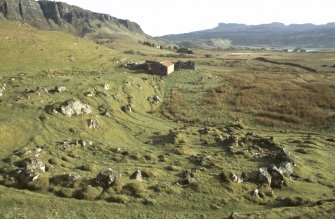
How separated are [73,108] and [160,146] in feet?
49.5

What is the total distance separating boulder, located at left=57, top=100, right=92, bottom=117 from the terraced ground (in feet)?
2.38

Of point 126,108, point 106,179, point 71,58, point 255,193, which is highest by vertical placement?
point 71,58

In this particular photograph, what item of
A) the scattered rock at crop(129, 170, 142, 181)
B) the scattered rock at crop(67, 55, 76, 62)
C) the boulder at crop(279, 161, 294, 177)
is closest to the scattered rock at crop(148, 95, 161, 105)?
the scattered rock at crop(67, 55, 76, 62)

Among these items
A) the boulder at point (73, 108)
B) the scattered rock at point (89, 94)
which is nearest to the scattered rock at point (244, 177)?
the boulder at point (73, 108)

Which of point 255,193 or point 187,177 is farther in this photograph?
point 187,177

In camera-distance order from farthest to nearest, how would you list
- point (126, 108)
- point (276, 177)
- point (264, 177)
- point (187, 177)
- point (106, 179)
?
1. point (126, 108)
2. point (276, 177)
3. point (264, 177)
4. point (187, 177)
5. point (106, 179)

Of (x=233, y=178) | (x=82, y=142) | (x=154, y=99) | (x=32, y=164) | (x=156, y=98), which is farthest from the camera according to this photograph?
(x=156, y=98)

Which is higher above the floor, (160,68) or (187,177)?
(160,68)

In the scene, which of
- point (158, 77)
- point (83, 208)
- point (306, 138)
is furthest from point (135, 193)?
point (158, 77)

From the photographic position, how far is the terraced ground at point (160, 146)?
36.0 metres

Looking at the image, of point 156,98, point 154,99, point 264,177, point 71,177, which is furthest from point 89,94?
point 264,177

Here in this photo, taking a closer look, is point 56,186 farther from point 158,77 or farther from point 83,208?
point 158,77

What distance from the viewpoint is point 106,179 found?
38.8 metres

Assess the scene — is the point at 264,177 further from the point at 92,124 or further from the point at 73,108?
the point at 73,108
